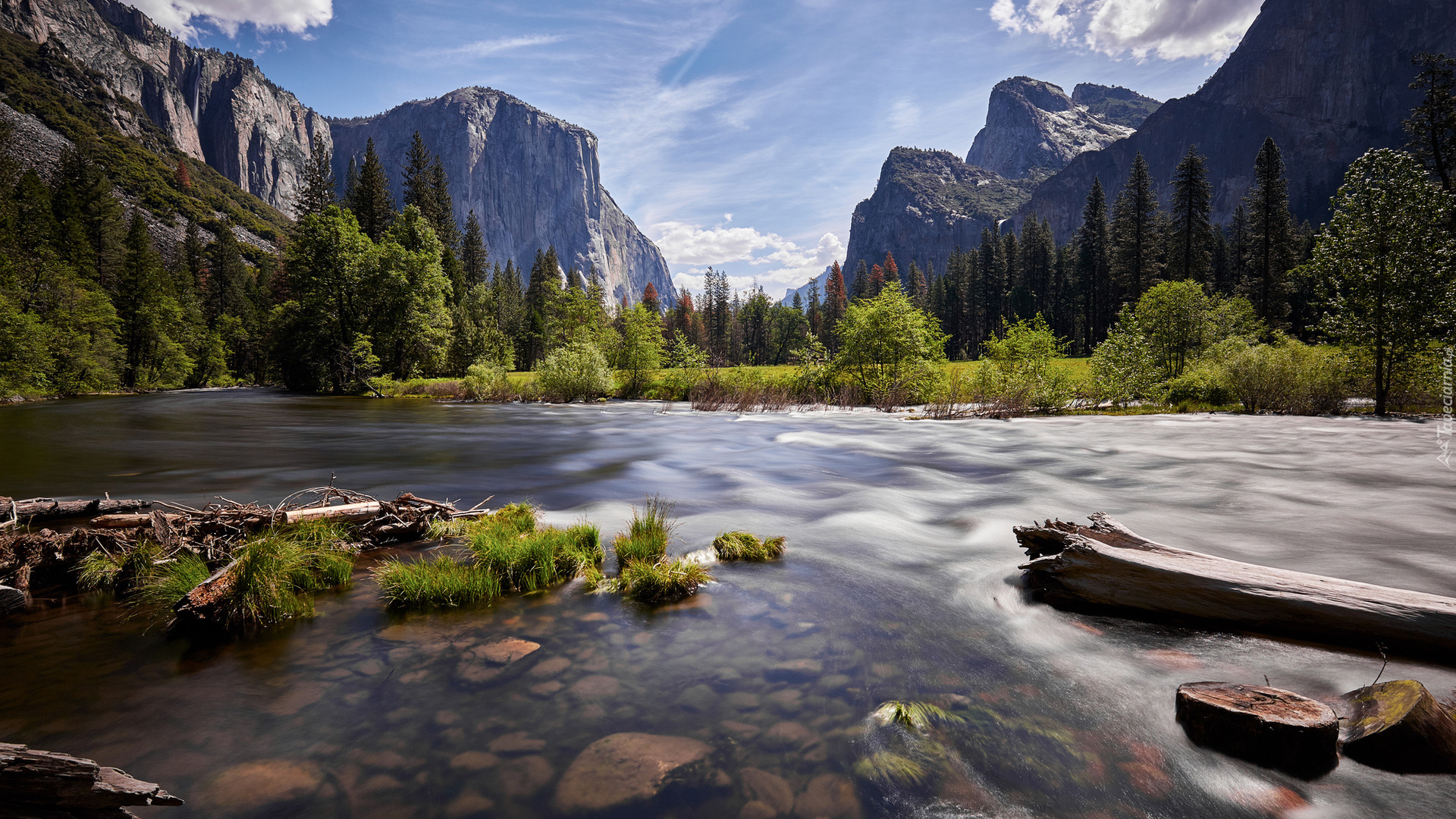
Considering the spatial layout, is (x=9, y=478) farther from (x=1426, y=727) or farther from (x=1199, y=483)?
(x=1199, y=483)

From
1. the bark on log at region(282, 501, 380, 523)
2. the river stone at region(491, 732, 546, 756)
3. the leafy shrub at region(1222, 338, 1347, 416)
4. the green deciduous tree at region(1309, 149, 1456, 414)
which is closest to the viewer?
the river stone at region(491, 732, 546, 756)

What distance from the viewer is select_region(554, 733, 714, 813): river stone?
294 centimetres

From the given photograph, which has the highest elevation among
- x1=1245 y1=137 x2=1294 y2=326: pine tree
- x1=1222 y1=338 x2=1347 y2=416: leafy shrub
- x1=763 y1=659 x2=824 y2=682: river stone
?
x1=1245 y1=137 x2=1294 y2=326: pine tree

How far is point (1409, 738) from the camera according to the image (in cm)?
284

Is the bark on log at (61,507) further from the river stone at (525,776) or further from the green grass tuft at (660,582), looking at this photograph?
the river stone at (525,776)

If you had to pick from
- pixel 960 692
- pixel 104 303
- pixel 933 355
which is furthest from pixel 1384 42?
pixel 104 303

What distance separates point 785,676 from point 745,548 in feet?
9.03

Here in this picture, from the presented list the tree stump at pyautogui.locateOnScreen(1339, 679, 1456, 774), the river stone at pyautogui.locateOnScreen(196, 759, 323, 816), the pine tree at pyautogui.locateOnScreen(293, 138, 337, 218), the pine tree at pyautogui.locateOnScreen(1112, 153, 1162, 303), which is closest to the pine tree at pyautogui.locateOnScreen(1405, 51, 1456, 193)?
the pine tree at pyautogui.locateOnScreen(1112, 153, 1162, 303)

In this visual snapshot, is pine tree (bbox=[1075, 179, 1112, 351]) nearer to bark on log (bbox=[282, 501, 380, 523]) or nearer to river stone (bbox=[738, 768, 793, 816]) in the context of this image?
bark on log (bbox=[282, 501, 380, 523])

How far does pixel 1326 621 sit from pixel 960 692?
293cm

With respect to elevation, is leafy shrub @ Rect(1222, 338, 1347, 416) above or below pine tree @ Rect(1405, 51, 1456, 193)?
below

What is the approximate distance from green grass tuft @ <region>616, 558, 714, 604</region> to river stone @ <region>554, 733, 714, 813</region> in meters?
2.09

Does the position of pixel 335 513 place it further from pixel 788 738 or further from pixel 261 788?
pixel 788 738

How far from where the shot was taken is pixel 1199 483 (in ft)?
34.9
